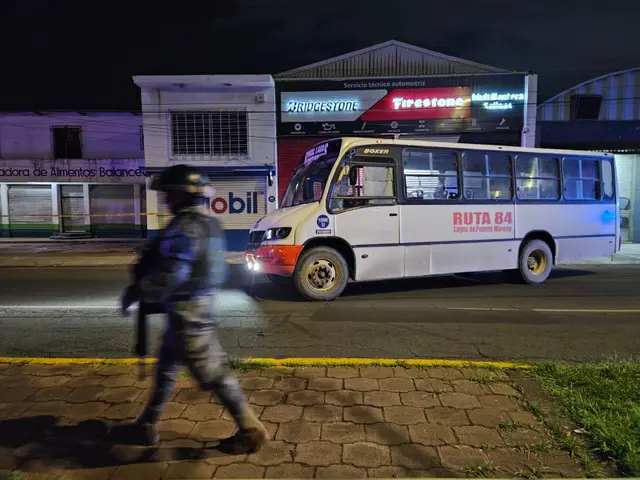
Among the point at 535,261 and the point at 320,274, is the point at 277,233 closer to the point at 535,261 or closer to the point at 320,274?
the point at 320,274

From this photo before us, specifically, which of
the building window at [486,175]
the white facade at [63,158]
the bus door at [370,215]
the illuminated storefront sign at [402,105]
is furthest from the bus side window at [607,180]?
the white facade at [63,158]

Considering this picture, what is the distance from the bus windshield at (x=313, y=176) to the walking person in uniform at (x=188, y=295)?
499cm

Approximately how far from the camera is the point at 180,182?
275 cm

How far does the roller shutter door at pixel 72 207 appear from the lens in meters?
22.8

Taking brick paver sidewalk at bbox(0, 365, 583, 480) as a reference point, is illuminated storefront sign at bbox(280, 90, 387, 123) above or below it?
above

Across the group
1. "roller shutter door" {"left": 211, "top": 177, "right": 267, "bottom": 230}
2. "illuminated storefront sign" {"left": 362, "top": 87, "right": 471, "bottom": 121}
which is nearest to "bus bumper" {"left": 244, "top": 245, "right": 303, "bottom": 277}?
"roller shutter door" {"left": 211, "top": 177, "right": 267, "bottom": 230}

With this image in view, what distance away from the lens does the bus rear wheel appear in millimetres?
7605

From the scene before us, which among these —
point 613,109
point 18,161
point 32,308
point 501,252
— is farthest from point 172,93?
point 613,109

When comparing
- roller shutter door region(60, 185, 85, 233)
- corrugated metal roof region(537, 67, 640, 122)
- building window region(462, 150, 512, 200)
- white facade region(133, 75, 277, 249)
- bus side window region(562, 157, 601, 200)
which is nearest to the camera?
building window region(462, 150, 512, 200)

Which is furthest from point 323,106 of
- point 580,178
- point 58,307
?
point 58,307

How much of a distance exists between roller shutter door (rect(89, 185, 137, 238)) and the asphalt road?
1384 cm

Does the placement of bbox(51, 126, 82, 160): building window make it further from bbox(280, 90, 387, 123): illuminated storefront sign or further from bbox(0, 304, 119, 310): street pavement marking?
bbox(0, 304, 119, 310): street pavement marking

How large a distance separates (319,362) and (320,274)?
3.37 metres

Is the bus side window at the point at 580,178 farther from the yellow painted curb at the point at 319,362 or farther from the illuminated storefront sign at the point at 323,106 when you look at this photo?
the illuminated storefront sign at the point at 323,106
